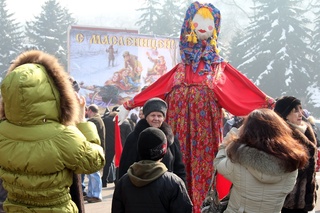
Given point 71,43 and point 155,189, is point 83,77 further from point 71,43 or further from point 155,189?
point 155,189

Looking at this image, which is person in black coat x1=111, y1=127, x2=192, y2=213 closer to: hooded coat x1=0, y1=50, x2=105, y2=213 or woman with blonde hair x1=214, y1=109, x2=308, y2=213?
hooded coat x1=0, y1=50, x2=105, y2=213

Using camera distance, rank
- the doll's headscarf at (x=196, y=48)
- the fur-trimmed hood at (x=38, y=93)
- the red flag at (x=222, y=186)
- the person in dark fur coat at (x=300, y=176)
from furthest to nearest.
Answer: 1. the doll's headscarf at (x=196, y=48)
2. the red flag at (x=222, y=186)
3. the person in dark fur coat at (x=300, y=176)
4. the fur-trimmed hood at (x=38, y=93)

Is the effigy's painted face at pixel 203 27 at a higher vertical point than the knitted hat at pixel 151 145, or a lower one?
higher

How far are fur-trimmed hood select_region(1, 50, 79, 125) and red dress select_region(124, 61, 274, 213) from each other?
272 cm

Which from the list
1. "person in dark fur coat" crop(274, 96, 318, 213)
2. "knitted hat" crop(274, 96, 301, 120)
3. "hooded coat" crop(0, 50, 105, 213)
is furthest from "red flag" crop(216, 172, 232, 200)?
"hooded coat" crop(0, 50, 105, 213)

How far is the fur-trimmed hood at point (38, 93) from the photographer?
4027 millimetres

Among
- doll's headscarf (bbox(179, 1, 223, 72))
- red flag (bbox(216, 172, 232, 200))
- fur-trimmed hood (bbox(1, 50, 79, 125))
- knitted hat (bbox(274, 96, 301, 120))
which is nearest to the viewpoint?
fur-trimmed hood (bbox(1, 50, 79, 125))

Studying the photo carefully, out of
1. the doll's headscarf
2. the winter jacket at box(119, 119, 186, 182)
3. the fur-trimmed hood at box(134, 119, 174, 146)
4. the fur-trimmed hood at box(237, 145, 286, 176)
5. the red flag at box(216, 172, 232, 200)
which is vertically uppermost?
the doll's headscarf

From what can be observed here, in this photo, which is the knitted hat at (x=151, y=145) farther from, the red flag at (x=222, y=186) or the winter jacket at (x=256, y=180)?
the red flag at (x=222, y=186)

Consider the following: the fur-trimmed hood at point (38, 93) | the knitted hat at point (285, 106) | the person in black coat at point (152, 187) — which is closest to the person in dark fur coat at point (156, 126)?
the knitted hat at point (285, 106)

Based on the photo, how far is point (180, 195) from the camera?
13.8ft

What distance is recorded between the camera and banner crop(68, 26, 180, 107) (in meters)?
25.7

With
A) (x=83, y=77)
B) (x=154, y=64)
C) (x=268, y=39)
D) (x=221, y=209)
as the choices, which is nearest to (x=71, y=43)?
(x=83, y=77)

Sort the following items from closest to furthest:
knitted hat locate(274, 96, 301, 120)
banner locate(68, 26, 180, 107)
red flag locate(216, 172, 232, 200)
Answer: knitted hat locate(274, 96, 301, 120) → red flag locate(216, 172, 232, 200) → banner locate(68, 26, 180, 107)
